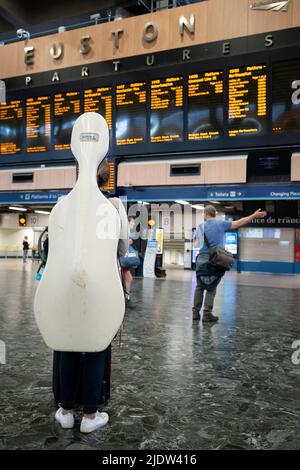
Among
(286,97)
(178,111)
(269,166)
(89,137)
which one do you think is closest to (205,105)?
(178,111)

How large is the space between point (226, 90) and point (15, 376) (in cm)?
579

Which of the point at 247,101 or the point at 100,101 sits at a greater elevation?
the point at 100,101

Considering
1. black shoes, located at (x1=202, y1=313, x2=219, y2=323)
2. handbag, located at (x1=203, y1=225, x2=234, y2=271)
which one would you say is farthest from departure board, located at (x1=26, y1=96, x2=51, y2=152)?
black shoes, located at (x1=202, y1=313, x2=219, y2=323)

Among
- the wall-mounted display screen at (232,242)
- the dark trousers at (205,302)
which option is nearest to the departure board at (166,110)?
the dark trousers at (205,302)

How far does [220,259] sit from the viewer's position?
541cm

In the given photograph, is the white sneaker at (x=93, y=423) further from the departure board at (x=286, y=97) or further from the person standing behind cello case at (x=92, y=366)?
the departure board at (x=286, y=97)

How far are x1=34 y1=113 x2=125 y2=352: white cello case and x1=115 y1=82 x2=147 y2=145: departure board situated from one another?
5.79 meters

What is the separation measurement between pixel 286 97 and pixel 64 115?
425 centimetres

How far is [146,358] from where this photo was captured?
146 inches

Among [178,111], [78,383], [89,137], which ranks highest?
[178,111]

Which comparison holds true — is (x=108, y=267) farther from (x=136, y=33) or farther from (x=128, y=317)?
(x=136, y=33)

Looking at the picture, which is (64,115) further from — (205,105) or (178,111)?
(205,105)

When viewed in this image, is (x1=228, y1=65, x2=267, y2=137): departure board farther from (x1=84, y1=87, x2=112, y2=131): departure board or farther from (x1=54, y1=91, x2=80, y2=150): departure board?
(x1=54, y1=91, x2=80, y2=150): departure board
